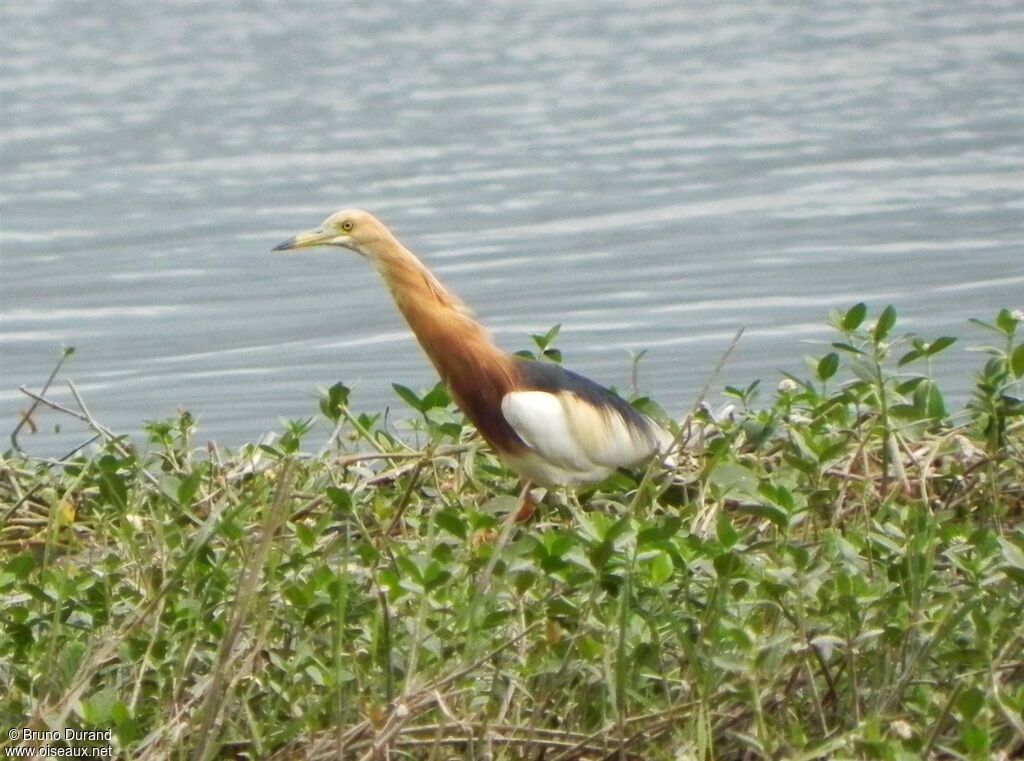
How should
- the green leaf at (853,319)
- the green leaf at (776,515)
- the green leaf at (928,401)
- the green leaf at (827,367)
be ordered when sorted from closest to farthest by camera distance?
1. the green leaf at (776,515)
2. the green leaf at (853,319)
3. the green leaf at (928,401)
4. the green leaf at (827,367)

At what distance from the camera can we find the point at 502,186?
12773mm

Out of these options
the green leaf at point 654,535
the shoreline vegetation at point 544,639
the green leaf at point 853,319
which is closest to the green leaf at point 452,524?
the shoreline vegetation at point 544,639

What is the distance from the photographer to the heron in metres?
5.61

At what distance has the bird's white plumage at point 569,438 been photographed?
5.57 metres

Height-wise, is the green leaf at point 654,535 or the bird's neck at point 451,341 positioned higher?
the bird's neck at point 451,341

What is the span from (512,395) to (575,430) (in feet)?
0.81

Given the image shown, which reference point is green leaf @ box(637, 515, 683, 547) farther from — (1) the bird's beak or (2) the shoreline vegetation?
(1) the bird's beak

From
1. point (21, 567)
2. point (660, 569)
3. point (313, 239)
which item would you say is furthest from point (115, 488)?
point (660, 569)

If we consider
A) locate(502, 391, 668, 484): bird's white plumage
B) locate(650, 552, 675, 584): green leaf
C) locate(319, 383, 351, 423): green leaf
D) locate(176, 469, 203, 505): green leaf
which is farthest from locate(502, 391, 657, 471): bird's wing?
locate(650, 552, 675, 584): green leaf

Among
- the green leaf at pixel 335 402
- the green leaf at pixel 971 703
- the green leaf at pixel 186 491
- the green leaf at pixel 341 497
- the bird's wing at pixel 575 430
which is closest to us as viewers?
the green leaf at pixel 971 703

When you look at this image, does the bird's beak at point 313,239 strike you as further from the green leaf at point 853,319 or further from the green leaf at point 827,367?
the green leaf at point 853,319

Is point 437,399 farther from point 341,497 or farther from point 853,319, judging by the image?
point 853,319

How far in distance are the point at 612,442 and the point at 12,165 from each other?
950 cm

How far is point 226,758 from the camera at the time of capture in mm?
4074
